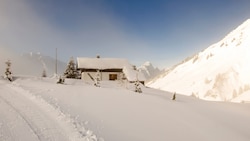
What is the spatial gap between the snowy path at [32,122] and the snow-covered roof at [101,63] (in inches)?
1540

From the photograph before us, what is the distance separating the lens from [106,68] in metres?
57.8

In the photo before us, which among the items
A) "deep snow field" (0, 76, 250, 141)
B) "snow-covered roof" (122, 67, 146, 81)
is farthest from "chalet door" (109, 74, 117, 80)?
"deep snow field" (0, 76, 250, 141)

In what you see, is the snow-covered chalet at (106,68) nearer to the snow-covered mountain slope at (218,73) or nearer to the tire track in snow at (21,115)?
the snow-covered mountain slope at (218,73)

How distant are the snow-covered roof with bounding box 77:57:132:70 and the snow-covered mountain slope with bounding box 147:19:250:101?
26066 mm

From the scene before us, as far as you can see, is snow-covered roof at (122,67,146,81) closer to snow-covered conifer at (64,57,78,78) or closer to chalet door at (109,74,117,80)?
chalet door at (109,74,117,80)

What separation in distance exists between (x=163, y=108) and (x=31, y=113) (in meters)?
10.5

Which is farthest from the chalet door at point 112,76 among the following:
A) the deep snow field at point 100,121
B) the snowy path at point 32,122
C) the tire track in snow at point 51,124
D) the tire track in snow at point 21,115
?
the tire track in snow at point 51,124

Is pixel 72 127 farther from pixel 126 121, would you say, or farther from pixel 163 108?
pixel 163 108

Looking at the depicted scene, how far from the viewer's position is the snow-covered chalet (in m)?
57.2

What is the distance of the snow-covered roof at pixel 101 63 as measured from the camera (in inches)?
2267

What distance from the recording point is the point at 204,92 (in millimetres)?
74938

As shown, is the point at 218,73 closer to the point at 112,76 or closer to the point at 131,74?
the point at 131,74

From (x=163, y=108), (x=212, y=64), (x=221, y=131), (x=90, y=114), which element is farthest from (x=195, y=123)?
(x=212, y=64)

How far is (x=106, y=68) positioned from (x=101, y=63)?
6.30ft
